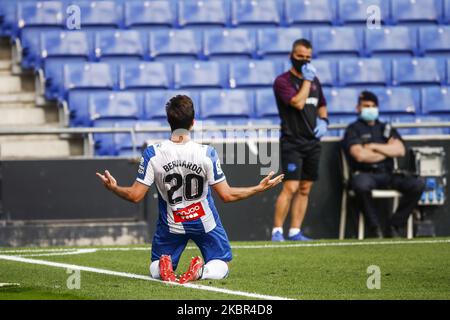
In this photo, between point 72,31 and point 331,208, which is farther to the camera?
point 72,31

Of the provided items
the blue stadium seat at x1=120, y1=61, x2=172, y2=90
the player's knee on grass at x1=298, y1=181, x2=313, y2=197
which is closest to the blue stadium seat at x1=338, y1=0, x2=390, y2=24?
the blue stadium seat at x1=120, y1=61, x2=172, y2=90

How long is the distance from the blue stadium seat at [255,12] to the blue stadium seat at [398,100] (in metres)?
1.73

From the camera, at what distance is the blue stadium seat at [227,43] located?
624 inches

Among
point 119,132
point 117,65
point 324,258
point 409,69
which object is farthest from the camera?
point 409,69

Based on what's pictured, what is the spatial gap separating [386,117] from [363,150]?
2580 mm

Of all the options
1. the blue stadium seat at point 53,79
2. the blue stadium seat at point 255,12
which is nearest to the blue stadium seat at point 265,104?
the blue stadium seat at point 255,12

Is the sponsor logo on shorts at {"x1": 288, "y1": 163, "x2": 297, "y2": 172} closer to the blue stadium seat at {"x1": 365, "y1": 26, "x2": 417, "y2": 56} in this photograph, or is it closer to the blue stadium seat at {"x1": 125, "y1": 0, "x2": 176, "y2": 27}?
the blue stadium seat at {"x1": 125, "y1": 0, "x2": 176, "y2": 27}

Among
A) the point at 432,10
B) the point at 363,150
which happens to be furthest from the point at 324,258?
the point at 432,10

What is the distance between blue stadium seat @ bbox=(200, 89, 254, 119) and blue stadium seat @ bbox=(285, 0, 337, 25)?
1.63 meters

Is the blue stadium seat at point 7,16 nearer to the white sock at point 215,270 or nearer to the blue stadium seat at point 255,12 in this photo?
the blue stadium seat at point 255,12

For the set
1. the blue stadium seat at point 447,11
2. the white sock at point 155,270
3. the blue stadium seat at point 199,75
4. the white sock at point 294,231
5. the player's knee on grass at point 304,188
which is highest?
the blue stadium seat at point 447,11

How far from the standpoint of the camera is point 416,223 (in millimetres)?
13789

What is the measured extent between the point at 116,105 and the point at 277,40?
2.54 meters

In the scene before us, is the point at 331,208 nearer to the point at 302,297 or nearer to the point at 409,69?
the point at 409,69
